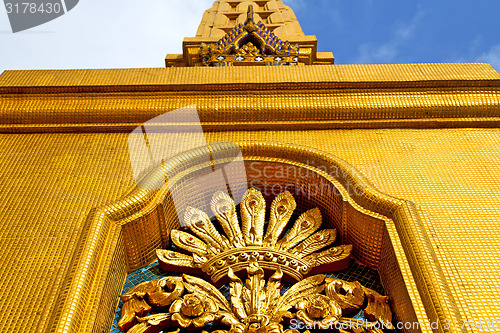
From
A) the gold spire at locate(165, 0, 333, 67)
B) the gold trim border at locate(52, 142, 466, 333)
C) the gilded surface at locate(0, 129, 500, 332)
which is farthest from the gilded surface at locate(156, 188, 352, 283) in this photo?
the gold spire at locate(165, 0, 333, 67)

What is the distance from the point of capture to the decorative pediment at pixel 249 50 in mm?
6930

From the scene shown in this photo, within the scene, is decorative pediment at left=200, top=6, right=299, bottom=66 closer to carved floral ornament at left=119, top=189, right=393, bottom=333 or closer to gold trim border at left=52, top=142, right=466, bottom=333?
gold trim border at left=52, top=142, right=466, bottom=333

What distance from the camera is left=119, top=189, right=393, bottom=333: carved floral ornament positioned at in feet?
9.97

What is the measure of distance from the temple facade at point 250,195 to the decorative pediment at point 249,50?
187 cm

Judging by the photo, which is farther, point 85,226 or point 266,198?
point 266,198

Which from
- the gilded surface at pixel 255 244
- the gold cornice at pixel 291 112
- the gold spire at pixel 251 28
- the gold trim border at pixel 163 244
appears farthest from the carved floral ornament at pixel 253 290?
the gold spire at pixel 251 28

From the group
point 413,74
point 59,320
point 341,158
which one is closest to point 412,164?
point 341,158

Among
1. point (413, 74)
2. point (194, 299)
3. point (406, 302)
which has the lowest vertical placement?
point (406, 302)

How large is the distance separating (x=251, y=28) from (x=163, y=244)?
166 inches

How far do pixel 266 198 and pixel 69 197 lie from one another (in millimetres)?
1507

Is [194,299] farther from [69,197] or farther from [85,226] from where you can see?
[69,197]

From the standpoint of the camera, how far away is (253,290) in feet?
10.5

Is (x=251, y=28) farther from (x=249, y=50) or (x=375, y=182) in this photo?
(x=375, y=182)

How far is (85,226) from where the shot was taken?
11.1 feet
